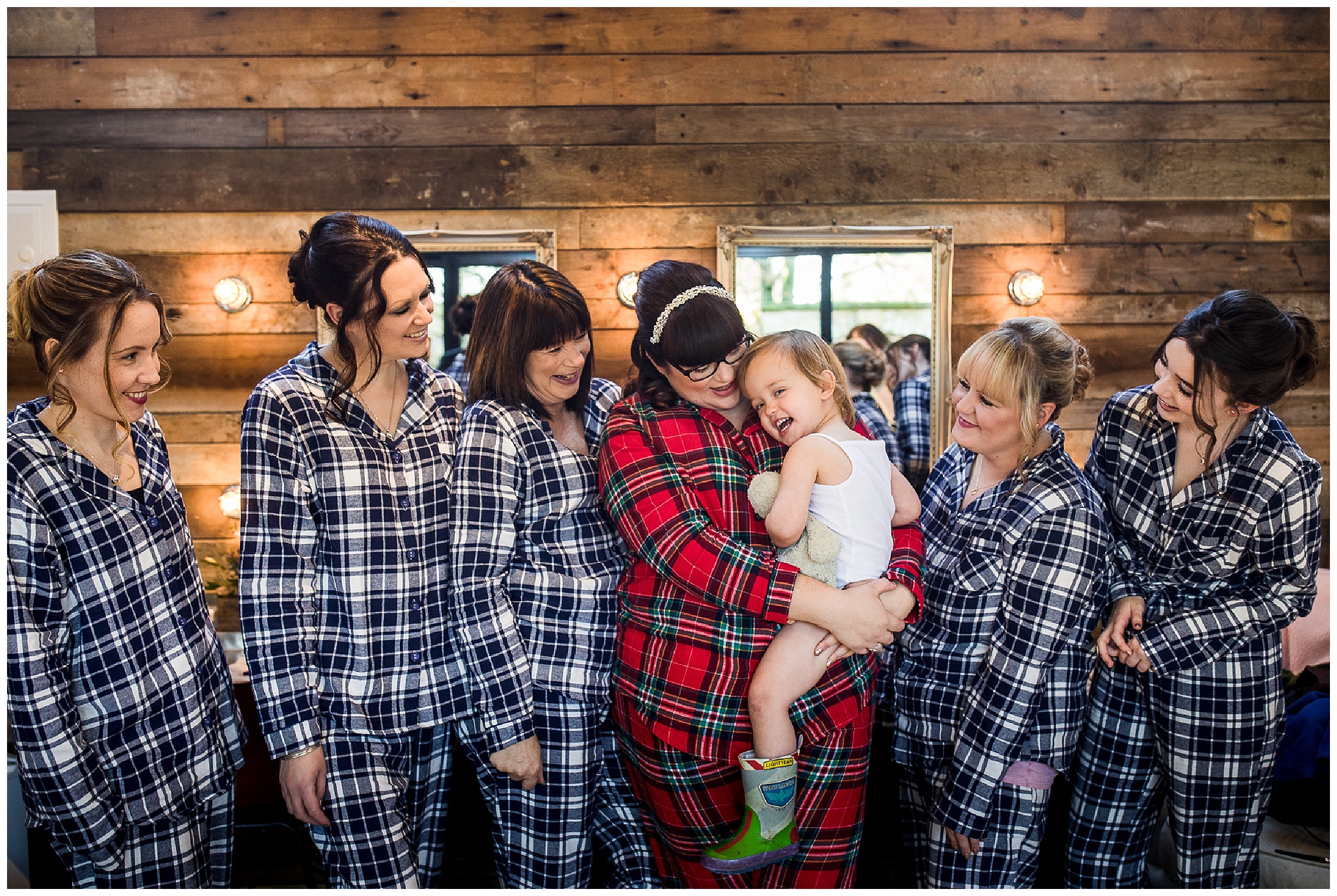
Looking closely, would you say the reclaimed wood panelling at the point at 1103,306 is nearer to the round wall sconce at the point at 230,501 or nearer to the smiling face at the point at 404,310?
the smiling face at the point at 404,310

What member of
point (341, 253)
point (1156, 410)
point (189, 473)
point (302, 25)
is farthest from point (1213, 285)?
point (189, 473)

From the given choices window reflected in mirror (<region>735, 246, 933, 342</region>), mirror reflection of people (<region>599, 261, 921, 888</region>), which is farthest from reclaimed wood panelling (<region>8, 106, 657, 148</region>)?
mirror reflection of people (<region>599, 261, 921, 888</region>)

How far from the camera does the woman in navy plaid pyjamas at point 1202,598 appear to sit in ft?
6.08

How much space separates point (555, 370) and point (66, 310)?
3.00ft

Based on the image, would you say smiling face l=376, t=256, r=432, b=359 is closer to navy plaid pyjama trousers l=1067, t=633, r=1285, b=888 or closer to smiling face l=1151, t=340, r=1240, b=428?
smiling face l=1151, t=340, r=1240, b=428

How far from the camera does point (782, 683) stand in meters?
1.73

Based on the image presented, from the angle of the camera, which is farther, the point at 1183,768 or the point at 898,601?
the point at 1183,768

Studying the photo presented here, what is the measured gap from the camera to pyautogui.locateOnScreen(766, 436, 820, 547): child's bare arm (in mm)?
1746

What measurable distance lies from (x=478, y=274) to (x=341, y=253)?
1923mm

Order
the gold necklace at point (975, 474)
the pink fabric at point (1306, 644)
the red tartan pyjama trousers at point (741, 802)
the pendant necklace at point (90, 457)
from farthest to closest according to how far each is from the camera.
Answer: the pink fabric at point (1306, 644) < the gold necklace at point (975, 474) < the red tartan pyjama trousers at point (741, 802) < the pendant necklace at point (90, 457)

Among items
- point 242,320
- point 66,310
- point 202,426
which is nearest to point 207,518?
point 202,426

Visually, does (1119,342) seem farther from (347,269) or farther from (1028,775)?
(347,269)

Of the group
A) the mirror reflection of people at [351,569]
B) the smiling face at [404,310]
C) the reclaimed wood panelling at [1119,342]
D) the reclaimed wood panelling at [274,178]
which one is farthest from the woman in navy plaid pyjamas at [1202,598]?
the reclaimed wood panelling at [274,178]

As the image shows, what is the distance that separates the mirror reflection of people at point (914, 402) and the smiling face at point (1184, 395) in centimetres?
175
